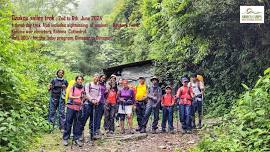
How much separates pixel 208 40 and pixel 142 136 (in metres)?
6.00

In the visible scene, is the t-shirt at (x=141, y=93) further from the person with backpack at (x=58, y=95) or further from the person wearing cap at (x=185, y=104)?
the person with backpack at (x=58, y=95)

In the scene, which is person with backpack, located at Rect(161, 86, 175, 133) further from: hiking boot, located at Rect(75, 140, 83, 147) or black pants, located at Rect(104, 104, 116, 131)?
hiking boot, located at Rect(75, 140, 83, 147)

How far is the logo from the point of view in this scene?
1027cm

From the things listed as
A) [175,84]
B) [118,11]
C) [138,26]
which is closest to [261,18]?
[175,84]

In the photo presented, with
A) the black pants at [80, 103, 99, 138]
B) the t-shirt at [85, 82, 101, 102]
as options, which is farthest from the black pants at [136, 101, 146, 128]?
the t-shirt at [85, 82, 101, 102]

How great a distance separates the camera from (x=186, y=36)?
51.8 feet

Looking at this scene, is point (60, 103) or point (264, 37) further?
point (264, 37)

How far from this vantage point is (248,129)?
8523 mm

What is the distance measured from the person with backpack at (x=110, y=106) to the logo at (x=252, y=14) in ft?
14.9

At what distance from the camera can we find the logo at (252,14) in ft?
33.7

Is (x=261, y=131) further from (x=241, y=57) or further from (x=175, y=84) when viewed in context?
(x=175, y=84)

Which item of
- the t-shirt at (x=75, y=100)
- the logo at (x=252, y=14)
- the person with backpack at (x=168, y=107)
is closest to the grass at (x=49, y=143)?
the t-shirt at (x=75, y=100)

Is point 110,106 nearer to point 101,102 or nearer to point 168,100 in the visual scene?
point 101,102

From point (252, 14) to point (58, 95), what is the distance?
6.44m
